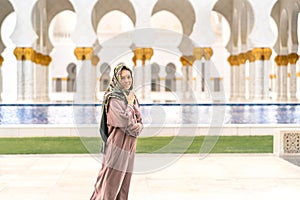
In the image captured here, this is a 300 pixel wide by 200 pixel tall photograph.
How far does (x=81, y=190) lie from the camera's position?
11.6 ft

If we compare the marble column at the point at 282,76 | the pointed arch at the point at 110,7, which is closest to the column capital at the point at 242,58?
the marble column at the point at 282,76

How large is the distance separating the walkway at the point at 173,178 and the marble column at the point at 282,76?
10380mm

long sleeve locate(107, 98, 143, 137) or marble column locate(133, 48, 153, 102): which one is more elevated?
marble column locate(133, 48, 153, 102)

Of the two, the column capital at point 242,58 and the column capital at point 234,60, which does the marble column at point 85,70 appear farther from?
Answer: the column capital at point 234,60

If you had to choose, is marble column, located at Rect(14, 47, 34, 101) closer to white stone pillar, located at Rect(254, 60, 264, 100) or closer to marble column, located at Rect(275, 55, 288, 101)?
white stone pillar, located at Rect(254, 60, 264, 100)

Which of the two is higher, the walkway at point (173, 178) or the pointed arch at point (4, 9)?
the pointed arch at point (4, 9)

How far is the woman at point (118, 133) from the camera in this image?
Answer: 265cm

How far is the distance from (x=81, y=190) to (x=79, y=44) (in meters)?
Result: 9.58

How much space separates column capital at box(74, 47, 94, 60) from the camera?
12883 millimetres

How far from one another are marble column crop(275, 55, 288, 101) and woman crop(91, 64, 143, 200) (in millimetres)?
13114

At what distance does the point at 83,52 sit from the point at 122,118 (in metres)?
10.5

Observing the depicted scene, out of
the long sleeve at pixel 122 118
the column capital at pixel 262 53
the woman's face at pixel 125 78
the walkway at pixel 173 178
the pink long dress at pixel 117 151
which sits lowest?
the walkway at pixel 173 178

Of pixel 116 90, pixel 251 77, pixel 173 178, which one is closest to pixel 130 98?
pixel 116 90

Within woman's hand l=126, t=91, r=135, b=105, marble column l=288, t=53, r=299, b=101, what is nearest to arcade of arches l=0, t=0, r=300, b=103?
marble column l=288, t=53, r=299, b=101
